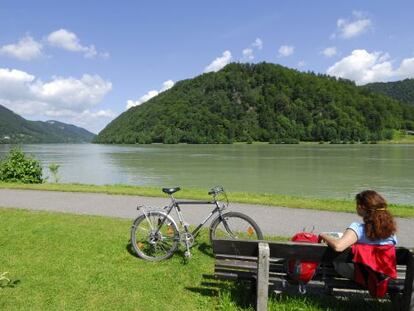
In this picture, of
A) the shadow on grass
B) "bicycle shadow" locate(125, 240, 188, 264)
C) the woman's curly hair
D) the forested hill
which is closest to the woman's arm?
the woman's curly hair

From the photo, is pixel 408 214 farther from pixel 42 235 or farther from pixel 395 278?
pixel 42 235

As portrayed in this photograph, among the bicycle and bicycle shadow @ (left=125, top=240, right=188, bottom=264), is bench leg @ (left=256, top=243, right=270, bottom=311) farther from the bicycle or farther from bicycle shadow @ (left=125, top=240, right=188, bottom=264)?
bicycle shadow @ (left=125, top=240, right=188, bottom=264)

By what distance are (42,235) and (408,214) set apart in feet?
27.8

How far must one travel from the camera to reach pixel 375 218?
4262 mm

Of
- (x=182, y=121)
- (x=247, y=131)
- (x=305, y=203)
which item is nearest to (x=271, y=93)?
(x=247, y=131)

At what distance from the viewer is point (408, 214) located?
35.0 ft

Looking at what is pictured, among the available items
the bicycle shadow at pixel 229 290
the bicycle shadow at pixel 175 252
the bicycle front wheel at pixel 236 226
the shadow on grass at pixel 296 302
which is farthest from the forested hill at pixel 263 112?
the shadow on grass at pixel 296 302

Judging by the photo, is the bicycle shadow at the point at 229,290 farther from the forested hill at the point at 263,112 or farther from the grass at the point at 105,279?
the forested hill at the point at 263,112

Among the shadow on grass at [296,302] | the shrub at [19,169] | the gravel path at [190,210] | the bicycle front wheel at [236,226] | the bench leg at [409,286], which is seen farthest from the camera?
the shrub at [19,169]

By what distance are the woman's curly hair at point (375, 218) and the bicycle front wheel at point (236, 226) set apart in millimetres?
2274

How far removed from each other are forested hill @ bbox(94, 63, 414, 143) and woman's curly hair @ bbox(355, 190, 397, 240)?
147 metres

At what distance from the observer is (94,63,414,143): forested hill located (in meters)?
156

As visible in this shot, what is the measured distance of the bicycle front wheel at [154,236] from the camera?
6.38 m

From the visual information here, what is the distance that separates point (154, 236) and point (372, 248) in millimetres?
3300
